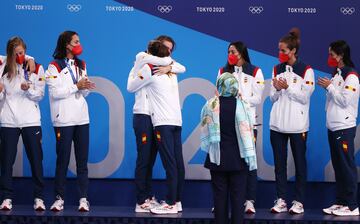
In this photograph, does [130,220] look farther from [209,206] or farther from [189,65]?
[189,65]

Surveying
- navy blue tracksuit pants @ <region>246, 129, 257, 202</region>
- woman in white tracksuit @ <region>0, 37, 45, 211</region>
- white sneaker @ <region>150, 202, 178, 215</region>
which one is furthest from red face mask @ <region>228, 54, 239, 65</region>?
woman in white tracksuit @ <region>0, 37, 45, 211</region>

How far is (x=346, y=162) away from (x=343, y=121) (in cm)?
40

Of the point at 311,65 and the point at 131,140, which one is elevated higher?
the point at 311,65

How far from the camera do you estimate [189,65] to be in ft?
25.2

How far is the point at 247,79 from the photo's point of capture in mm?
6910

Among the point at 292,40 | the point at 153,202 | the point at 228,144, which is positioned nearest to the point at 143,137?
the point at 153,202

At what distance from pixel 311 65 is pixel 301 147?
1.10 metres

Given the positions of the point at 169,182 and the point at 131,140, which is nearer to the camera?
the point at 169,182

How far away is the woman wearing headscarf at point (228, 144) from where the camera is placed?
232 inches

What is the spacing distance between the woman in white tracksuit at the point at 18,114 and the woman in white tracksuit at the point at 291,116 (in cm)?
231

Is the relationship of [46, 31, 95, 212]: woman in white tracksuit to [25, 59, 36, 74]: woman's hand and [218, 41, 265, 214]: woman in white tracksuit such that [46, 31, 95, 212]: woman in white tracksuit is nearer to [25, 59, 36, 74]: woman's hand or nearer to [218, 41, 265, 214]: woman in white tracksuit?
[25, 59, 36, 74]: woman's hand

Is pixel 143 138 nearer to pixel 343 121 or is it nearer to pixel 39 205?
pixel 39 205

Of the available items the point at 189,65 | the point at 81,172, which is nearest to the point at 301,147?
the point at 189,65

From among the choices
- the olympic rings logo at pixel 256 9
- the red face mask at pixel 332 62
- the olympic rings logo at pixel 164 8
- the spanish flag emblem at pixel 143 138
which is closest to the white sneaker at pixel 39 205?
the spanish flag emblem at pixel 143 138
